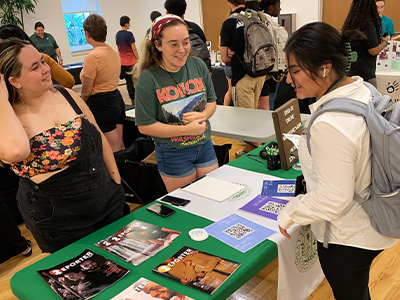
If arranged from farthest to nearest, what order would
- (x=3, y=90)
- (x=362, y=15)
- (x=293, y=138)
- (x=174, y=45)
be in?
(x=362, y=15) < (x=293, y=138) < (x=174, y=45) < (x=3, y=90)

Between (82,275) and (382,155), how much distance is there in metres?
1.01

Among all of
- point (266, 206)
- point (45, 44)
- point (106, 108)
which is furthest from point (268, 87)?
point (45, 44)

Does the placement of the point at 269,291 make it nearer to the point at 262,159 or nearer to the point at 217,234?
→ the point at 262,159

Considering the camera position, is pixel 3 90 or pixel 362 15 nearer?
pixel 3 90

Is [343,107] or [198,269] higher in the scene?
[343,107]

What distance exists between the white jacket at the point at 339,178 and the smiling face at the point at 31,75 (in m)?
1.01

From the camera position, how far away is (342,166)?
94 centimetres

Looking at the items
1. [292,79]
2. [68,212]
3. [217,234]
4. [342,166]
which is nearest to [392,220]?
[342,166]

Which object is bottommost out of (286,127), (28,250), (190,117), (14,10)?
(28,250)

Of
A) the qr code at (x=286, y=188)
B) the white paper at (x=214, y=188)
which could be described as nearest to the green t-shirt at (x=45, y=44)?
the white paper at (x=214, y=188)

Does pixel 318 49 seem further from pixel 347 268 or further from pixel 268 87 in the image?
pixel 268 87

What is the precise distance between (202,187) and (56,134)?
714 mm

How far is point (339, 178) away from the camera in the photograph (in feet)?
3.11

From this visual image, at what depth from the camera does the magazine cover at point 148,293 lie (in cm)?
108
